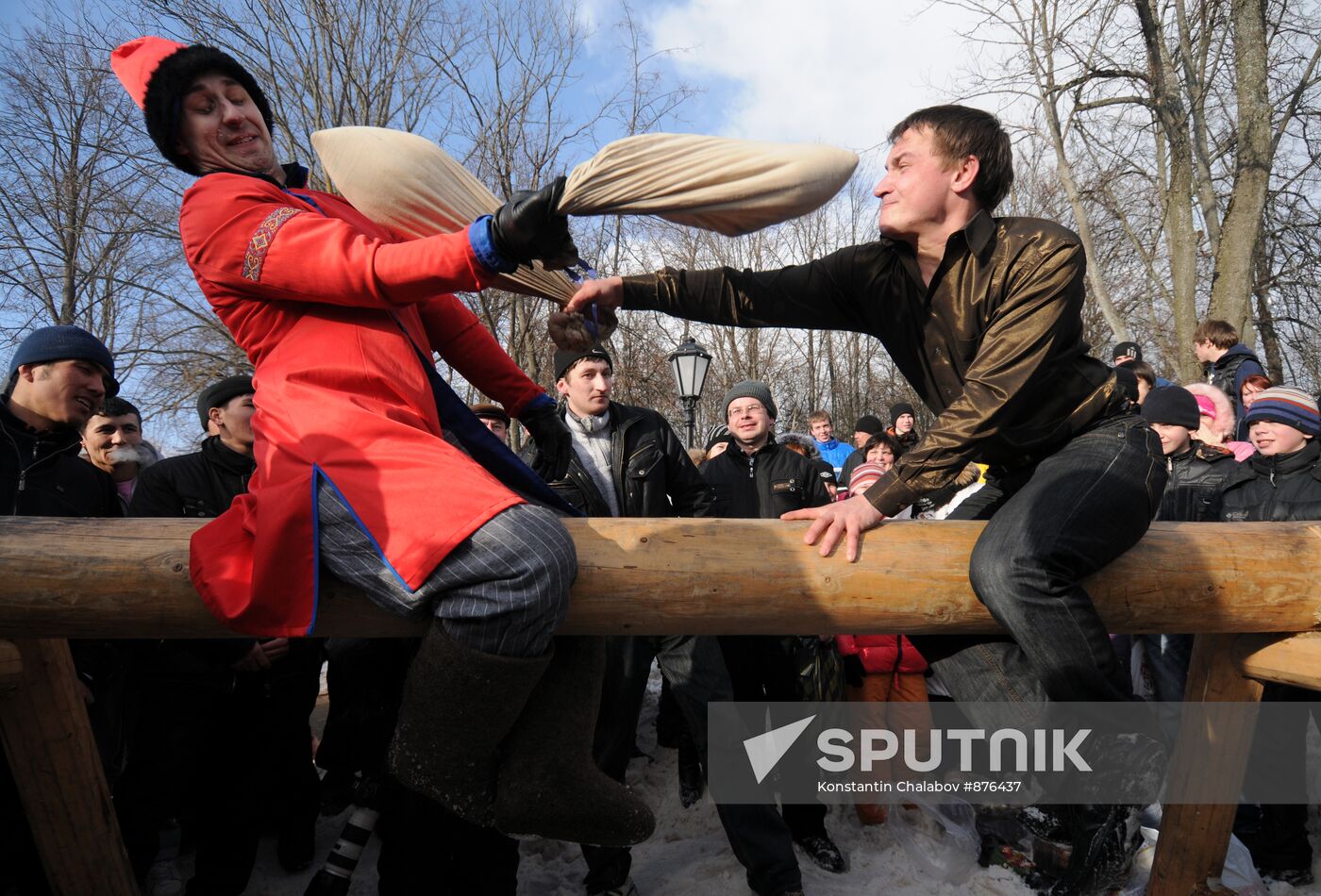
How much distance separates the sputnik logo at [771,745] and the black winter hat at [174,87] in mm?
2872

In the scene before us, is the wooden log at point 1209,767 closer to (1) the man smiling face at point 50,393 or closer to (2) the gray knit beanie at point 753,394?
(2) the gray knit beanie at point 753,394

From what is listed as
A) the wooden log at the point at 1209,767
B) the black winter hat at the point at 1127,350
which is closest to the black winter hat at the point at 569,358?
the wooden log at the point at 1209,767

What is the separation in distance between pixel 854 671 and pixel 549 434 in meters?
2.36

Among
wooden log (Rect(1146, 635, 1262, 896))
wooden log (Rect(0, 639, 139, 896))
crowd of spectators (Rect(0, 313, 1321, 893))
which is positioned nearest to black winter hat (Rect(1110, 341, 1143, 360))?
crowd of spectators (Rect(0, 313, 1321, 893))

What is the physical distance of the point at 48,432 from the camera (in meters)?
2.97

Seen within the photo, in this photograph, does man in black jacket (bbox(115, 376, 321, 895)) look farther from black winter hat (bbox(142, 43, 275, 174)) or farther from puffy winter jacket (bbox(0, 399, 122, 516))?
black winter hat (bbox(142, 43, 275, 174))

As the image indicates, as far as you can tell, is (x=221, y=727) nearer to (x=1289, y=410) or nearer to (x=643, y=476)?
(x=643, y=476)

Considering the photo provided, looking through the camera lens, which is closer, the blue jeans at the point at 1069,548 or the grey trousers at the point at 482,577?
the grey trousers at the point at 482,577

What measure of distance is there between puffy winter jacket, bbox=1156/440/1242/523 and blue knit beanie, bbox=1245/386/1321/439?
1.09 ft

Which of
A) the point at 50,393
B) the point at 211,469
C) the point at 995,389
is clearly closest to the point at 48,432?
the point at 50,393

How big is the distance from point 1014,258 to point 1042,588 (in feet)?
2.87

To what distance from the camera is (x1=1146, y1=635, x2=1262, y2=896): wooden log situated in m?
2.54

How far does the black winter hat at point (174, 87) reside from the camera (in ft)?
6.20

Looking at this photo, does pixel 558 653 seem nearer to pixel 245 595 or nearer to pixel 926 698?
pixel 245 595
